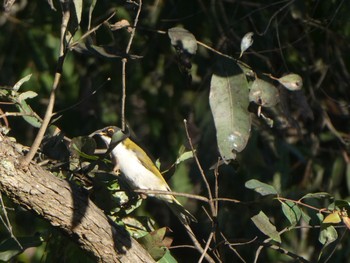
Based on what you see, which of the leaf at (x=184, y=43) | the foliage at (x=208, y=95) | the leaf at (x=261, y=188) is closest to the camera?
the leaf at (x=184, y=43)

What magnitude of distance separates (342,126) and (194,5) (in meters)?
0.98

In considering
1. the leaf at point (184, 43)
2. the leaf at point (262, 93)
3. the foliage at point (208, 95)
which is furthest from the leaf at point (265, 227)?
the foliage at point (208, 95)

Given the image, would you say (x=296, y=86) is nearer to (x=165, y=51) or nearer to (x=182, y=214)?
(x=182, y=214)

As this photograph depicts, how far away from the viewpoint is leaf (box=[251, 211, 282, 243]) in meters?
2.28

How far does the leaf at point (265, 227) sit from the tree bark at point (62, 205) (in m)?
0.34

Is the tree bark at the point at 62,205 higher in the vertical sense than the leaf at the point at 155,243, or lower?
higher

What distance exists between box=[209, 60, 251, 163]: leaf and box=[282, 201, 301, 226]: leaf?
226 millimetres

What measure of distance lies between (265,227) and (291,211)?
3.2 inches

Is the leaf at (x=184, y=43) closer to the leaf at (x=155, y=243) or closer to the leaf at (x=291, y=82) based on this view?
the leaf at (x=291, y=82)

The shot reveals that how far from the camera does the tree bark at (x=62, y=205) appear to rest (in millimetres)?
2043

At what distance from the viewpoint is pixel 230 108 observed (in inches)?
86.3

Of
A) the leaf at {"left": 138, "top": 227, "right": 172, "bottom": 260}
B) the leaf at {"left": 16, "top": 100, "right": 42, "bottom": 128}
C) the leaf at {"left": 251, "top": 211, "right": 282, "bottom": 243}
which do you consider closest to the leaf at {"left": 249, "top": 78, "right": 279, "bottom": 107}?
the leaf at {"left": 251, "top": 211, "right": 282, "bottom": 243}

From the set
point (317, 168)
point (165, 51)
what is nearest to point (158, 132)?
point (165, 51)

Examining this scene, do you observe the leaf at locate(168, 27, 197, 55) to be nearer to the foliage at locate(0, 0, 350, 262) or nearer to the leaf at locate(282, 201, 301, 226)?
the leaf at locate(282, 201, 301, 226)
